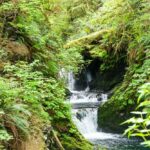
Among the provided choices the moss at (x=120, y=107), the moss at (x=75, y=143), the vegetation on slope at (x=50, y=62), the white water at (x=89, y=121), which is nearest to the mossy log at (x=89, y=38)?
the vegetation on slope at (x=50, y=62)

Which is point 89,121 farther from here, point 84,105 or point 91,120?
point 84,105

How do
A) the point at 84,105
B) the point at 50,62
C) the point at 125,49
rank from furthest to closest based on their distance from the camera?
the point at 125,49 → the point at 84,105 → the point at 50,62

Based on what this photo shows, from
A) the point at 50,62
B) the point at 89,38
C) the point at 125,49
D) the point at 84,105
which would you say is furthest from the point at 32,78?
the point at 89,38

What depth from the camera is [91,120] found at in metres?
13.5

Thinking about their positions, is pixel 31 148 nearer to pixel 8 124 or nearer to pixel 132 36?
pixel 8 124

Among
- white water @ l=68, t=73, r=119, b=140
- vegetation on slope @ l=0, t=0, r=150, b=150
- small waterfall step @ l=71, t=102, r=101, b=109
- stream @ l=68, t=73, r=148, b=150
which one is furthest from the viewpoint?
small waterfall step @ l=71, t=102, r=101, b=109

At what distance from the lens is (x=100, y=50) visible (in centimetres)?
1627

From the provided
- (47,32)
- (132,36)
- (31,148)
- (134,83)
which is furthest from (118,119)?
(31,148)

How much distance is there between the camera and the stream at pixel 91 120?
11.1 metres

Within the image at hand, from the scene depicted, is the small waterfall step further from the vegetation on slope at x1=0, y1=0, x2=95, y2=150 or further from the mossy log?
the vegetation on slope at x1=0, y1=0, x2=95, y2=150

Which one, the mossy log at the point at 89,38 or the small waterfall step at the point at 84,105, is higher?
the mossy log at the point at 89,38

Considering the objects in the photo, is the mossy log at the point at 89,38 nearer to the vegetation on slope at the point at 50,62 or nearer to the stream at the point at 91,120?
the vegetation on slope at the point at 50,62

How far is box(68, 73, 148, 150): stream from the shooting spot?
11.1 meters

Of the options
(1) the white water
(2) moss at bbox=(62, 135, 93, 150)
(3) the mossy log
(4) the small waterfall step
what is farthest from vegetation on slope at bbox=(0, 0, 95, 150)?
(3) the mossy log
